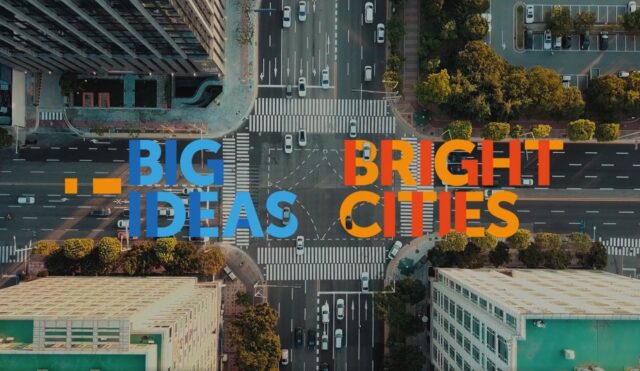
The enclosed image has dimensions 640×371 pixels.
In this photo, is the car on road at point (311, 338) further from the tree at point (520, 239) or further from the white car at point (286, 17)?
the white car at point (286, 17)

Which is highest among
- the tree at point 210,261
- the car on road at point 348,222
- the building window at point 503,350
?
the car on road at point 348,222

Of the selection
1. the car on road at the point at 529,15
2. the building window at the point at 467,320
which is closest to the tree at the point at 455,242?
the building window at the point at 467,320

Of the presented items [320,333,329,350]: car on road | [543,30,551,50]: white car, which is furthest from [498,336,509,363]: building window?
[543,30,551,50]: white car

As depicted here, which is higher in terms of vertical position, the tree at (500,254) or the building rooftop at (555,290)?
the tree at (500,254)

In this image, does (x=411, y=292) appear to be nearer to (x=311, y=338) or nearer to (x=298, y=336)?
(x=311, y=338)

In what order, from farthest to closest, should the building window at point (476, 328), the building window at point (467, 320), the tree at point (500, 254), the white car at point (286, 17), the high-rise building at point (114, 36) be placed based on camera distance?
the white car at point (286, 17) < the tree at point (500, 254) < the building window at point (467, 320) < the building window at point (476, 328) < the high-rise building at point (114, 36)

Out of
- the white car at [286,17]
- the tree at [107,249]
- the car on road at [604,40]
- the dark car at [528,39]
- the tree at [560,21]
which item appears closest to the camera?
the tree at [107,249]
